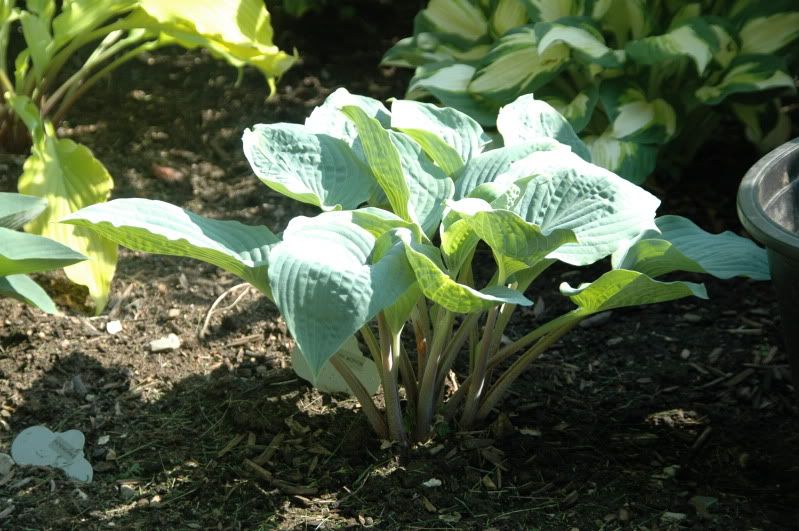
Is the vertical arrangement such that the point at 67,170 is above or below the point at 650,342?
above

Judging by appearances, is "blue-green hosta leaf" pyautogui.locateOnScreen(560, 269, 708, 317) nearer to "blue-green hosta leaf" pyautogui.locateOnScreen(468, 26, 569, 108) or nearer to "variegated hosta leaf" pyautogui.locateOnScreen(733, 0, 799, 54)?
"blue-green hosta leaf" pyautogui.locateOnScreen(468, 26, 569, 108)

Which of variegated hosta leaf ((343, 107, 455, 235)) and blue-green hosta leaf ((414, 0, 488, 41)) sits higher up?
variegated hosta leaf ((343, 107, 455, 235))

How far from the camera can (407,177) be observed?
5.91 ft

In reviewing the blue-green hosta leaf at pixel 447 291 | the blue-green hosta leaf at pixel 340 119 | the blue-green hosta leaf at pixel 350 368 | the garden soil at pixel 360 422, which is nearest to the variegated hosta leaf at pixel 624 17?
the garden soil at pixel 360 422

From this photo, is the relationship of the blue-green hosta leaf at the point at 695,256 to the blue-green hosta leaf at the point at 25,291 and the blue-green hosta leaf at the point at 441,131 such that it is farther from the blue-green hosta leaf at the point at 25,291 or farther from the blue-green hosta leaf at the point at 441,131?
the blue-green hosta leaf at the point at 25,291

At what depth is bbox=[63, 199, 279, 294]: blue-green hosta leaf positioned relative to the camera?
160 centimetres

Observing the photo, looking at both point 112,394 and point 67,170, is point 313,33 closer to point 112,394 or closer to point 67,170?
point 67,170

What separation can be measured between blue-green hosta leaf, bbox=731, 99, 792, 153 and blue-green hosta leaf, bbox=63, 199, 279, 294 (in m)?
1.63

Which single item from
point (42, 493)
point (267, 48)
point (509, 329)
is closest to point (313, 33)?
point (267, 48)

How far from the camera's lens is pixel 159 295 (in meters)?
2.53

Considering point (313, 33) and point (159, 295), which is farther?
point (313, 33)

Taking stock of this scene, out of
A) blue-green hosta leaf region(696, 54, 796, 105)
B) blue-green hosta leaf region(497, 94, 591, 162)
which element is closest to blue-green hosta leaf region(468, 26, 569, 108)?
blue-green hosta leaf region(696, 54, 796, 105)

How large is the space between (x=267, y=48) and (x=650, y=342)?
120cm

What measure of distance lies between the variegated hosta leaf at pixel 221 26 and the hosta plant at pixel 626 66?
42 centimetres
